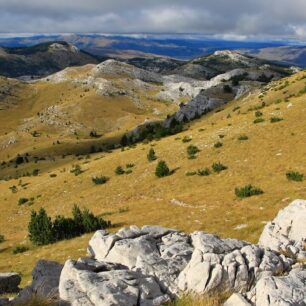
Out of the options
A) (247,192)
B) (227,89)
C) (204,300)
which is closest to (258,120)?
(247,192)

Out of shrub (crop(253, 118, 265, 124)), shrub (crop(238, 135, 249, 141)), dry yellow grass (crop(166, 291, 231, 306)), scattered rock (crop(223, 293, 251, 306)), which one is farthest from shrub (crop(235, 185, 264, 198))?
shrub (crop(253, 118, 265, 124))

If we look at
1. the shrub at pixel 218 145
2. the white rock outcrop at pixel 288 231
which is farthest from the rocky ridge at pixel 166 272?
the shrub at pixel 218 145

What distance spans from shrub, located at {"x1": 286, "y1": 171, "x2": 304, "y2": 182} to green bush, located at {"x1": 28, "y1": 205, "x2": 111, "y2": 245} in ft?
41.7

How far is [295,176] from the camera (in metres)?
30.8

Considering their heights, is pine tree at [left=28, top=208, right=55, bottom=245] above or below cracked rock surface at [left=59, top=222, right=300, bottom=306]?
below

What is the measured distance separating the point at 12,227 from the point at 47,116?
127784 mm

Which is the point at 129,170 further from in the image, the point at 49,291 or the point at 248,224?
the point at 49,291

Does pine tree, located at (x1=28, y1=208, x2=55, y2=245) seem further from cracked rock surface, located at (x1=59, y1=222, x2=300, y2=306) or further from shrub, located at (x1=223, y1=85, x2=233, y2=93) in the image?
shrub, located at (x1=223, y1=85, x2=233, y2=93)

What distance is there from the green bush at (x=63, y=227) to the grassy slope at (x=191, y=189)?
38.3 inches

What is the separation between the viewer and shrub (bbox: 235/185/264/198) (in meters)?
29.5

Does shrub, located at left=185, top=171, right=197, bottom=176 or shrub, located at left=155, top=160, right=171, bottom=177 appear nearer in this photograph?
shrub, located at left=185, top=171, right=197, bottom=176

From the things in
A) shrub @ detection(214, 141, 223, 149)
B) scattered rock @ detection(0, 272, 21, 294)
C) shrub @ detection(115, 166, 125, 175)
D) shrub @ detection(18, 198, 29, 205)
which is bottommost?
shrub @ detection(18, 198, 29, 205)

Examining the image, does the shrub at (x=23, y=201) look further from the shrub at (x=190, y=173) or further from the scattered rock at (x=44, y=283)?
the scattered rock at (x=44, y=283)

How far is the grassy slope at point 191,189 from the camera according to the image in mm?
26219
